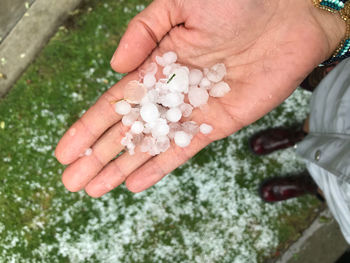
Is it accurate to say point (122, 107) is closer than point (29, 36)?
Yes

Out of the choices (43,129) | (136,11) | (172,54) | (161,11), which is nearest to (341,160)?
(172,54)

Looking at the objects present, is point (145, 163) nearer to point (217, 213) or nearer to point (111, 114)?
point (111, 114)

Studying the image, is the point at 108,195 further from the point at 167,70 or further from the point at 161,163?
the point at 167,70

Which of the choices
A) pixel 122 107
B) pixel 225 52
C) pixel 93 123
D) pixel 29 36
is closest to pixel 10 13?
pixel 29 36

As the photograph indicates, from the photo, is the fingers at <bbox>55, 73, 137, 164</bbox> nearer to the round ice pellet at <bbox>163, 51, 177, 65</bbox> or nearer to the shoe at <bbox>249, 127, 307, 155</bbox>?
the round ice pellet at <bbox>163, 51, 177, 65</bbox>

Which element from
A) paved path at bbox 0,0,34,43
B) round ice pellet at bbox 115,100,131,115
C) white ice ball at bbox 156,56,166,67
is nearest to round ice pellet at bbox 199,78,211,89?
white ice ball at bbox 156,56,166,67

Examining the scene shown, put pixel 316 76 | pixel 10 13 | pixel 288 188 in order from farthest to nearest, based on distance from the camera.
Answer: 1. pixel 10 13
2. pixel 288 188
3. pixel 316 76

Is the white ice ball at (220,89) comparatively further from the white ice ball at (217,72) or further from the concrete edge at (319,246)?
the concrete edge at (319,246)
